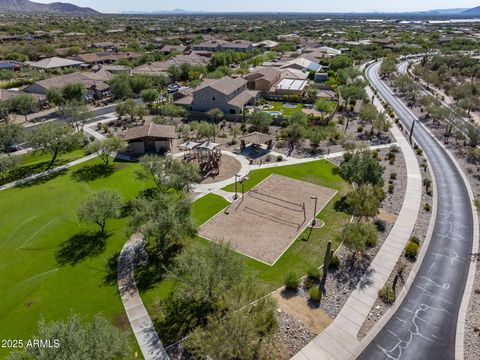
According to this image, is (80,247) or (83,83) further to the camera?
(83,83)

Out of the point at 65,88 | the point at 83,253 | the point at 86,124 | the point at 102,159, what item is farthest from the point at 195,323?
the point at 65,88

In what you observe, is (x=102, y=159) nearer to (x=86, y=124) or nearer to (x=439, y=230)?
(x=86, y=124)

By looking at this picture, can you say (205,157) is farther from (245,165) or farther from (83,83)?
(83,83)

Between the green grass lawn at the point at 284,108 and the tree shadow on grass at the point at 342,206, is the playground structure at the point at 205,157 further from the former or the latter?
the green grass lawn at the point at 284,108

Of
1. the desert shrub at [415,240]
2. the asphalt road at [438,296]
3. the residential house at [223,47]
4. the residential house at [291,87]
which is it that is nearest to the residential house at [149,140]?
the desert shrub at [415,240]

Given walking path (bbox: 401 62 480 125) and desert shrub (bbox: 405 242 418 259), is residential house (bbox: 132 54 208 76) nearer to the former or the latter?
walking path (bbox: 401 62 480 125)

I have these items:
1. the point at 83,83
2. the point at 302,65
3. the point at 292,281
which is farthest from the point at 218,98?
the point at 292,281
